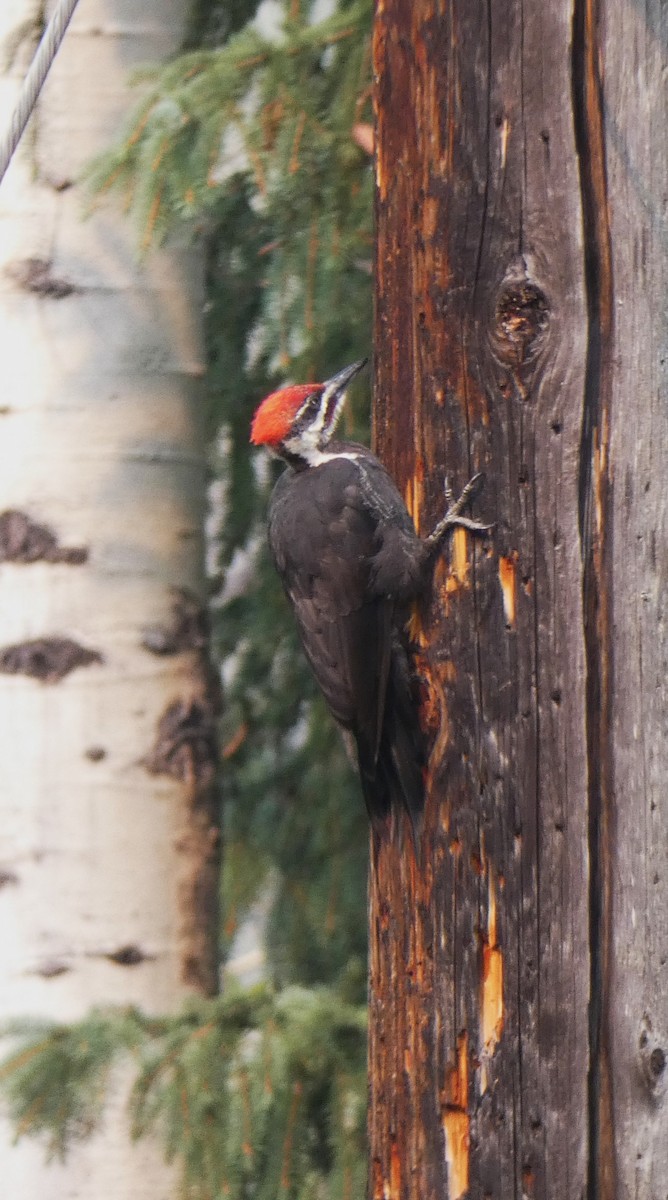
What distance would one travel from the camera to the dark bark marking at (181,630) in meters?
3.28

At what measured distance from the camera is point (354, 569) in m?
2.71

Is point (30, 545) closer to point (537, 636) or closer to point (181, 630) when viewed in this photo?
point (181, 630)

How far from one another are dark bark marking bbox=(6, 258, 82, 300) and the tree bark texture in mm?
1370

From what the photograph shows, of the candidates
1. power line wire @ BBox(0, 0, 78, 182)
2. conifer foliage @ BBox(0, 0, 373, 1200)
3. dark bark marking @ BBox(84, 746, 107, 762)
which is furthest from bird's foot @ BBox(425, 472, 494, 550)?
dark bark marking @ BBox(84, 746, 107, 762)

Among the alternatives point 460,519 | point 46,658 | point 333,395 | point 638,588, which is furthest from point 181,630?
point 638,588

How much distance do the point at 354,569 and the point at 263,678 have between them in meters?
1.00

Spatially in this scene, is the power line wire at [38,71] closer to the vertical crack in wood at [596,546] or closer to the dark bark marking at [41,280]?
the vertical crack in wood at [596,546]

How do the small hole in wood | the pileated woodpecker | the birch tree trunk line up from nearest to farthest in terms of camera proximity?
the small hole in wood
the pileated woodpecker
the birch tree trunk

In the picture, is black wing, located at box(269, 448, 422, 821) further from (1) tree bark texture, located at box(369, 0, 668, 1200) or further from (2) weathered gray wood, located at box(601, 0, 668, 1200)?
(2) weathered gray wood, located at box(601, 0, 668, 1200)

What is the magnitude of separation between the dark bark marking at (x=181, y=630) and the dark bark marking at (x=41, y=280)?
0.71 meters

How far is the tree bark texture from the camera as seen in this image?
1839 mm

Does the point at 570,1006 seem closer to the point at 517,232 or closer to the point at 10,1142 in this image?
the point at 517,232

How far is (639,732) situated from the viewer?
185cm

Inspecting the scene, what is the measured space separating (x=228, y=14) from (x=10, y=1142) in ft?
8.63
